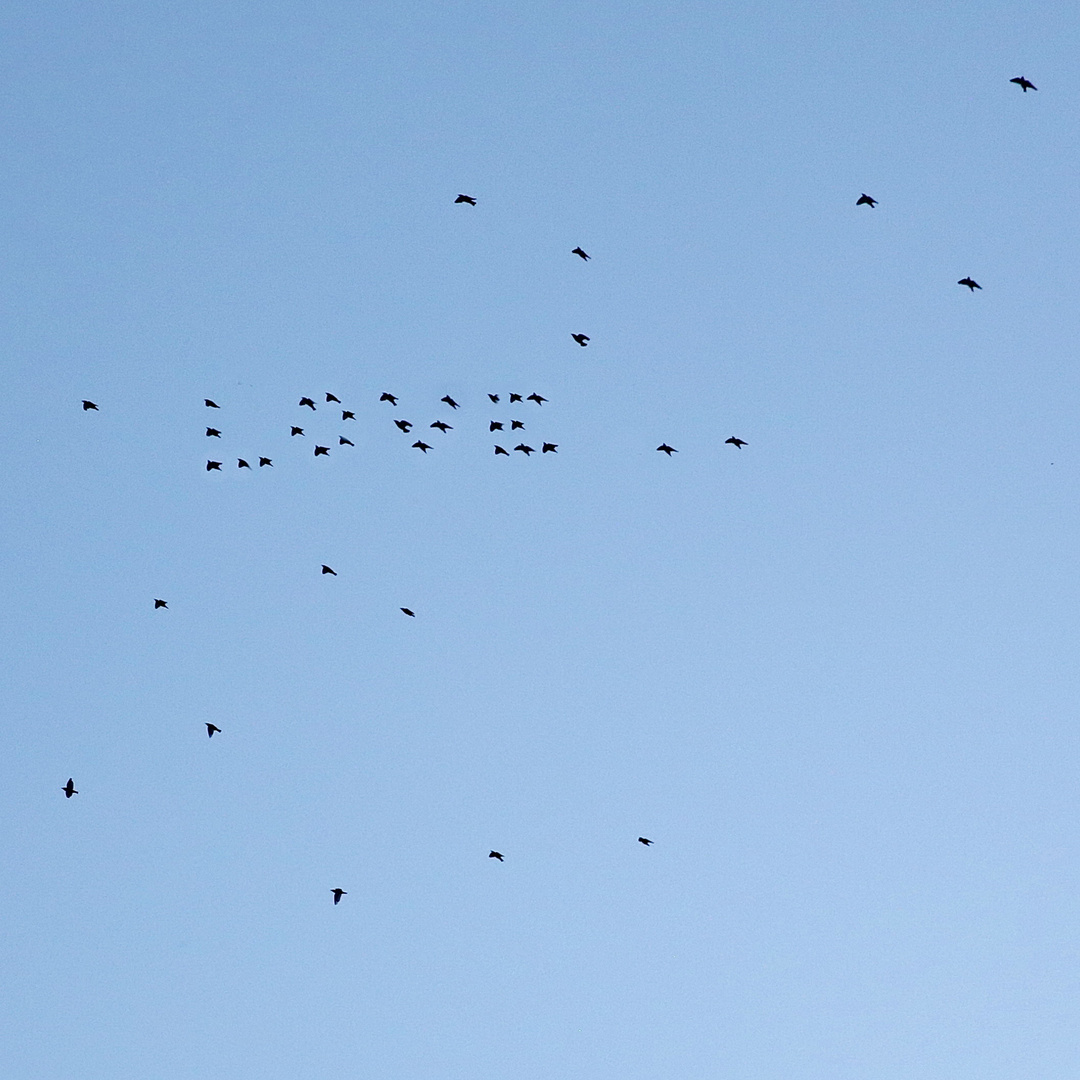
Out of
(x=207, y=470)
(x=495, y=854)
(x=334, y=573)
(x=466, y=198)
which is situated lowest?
(x=495, y=854)

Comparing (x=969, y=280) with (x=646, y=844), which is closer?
(x=969, y=280)

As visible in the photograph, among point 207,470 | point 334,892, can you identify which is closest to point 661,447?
point 207,470

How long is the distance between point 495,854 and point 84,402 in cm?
2678

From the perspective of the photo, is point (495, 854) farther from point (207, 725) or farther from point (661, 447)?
point (661, 447)

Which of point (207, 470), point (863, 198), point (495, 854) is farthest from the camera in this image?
point (495, 854)

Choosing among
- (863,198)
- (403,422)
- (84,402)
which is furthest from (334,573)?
(863,198)

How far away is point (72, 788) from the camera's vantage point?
7912 cm

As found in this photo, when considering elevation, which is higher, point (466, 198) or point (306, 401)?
point (466, 198)

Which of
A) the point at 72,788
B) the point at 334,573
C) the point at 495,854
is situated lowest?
the point at 495,854

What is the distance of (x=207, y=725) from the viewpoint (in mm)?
80062

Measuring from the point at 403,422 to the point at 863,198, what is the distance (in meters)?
21.3

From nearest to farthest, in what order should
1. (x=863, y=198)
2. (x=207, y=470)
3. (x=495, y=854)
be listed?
(x=863, y=198)
(x=207, y=470)
(x=495, y=854)

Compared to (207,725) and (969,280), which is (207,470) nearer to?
(207,725)

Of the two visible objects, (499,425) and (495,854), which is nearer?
(499,425)
